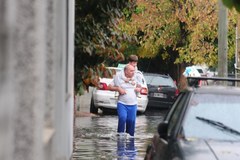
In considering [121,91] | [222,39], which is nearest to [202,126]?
[121,91]

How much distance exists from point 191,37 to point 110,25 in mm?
15809

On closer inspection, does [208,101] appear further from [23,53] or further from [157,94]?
[157,94]

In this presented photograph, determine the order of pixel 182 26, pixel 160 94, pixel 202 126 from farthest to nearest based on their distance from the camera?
pixel 182 26, pixel 160 94, pixel 202 126

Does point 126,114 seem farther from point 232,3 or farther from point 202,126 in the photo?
point 232,3

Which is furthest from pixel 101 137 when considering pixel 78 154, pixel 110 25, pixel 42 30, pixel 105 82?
pixel 42 30

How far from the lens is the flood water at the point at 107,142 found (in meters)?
10.1

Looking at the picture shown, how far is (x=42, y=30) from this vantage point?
166 centimetres

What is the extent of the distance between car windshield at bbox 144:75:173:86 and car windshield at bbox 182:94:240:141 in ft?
52.1

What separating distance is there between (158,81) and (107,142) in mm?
10674

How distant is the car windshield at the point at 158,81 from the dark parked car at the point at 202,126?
15.6 m

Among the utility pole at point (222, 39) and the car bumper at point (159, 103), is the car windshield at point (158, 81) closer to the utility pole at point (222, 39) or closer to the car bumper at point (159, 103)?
the car bumper at point (159, 103)

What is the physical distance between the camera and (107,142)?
1180 cm

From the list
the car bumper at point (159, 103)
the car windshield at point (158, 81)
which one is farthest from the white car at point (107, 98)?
the car windshield at point (158, 81)

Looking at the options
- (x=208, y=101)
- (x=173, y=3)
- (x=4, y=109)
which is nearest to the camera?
(x=4, y=109)
